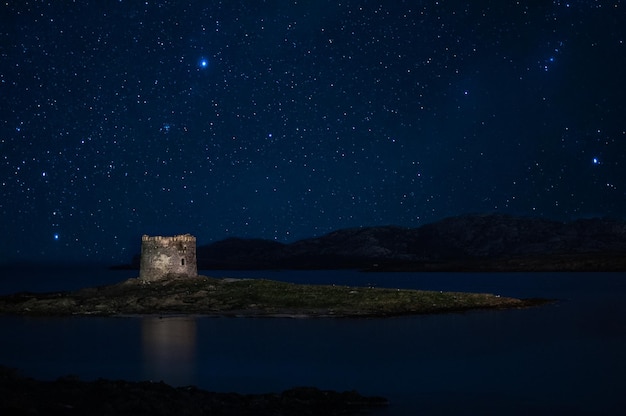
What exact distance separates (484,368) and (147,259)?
46.7 metres

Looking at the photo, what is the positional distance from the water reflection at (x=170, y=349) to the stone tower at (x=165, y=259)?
1495 cm

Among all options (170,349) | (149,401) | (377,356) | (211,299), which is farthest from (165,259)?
(149,401)

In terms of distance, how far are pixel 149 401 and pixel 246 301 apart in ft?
152

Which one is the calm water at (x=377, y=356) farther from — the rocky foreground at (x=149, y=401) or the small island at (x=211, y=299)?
the small island at (x=211, y=299)

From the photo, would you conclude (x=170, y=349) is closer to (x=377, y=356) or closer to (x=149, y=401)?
(x=377, y=356)

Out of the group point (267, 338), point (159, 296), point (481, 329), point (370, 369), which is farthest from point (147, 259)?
point (370, 369)

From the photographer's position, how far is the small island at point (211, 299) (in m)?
67.2

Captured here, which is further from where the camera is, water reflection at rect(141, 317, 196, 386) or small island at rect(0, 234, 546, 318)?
small island at rect(0, 234, 546, 318)

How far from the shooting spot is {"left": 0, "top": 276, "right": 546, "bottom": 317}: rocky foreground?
66.9 m

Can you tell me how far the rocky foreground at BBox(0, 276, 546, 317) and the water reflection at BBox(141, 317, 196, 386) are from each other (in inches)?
240

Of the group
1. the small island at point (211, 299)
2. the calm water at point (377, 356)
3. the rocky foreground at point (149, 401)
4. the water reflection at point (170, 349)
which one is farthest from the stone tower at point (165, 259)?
the rocky foreground at point (149, 401)

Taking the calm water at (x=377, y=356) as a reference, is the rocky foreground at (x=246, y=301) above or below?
above

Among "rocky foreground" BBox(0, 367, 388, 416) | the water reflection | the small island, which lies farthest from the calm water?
the small island

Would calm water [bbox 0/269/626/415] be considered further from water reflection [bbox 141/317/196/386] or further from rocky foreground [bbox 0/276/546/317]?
rocky foreground [bbox 0/276/546/317]
